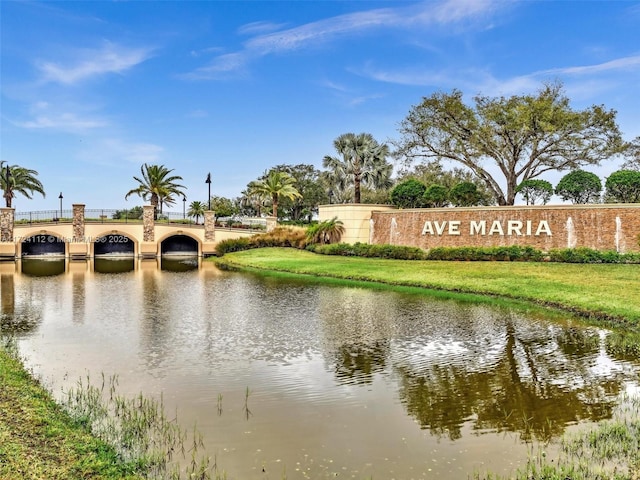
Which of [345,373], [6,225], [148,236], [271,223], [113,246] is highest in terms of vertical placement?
[271,223]

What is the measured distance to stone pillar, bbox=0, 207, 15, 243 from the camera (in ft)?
161

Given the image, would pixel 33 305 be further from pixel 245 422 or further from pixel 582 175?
pixel 582 175

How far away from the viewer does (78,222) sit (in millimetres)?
51094

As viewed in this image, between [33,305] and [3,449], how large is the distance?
644 inches

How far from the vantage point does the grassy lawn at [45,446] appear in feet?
20.5

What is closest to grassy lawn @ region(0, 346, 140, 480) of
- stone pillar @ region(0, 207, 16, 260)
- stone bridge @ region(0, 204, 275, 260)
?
stone bridge @ region(0, 204, 275, 260)

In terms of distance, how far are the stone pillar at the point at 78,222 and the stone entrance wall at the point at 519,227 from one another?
96.0 ft

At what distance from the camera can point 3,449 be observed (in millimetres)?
6504

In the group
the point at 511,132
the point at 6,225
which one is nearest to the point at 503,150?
the point at 511,132

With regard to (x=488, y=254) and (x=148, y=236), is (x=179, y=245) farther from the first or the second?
(x=488, y=254)

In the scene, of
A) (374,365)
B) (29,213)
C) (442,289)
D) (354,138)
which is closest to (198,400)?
(374,365)

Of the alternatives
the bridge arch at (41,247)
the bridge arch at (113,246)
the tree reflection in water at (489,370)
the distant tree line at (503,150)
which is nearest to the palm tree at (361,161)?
the distant tree line at (503,150)

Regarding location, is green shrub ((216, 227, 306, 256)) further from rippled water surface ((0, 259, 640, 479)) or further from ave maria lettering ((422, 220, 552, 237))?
rippled water surface ((0, 259, 640, 479))

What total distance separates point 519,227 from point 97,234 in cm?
3895
